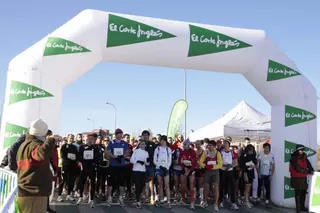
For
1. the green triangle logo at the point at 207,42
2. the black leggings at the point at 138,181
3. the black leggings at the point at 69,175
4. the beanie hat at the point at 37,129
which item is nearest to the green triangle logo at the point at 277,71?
the green triangle logo at the point at 207,42

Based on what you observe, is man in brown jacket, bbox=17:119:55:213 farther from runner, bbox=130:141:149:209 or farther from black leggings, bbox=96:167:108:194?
black leggings, bbox=96:167:108:194

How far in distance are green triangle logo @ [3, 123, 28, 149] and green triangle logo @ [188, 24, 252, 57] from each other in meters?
4.03

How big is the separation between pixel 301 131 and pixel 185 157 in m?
2.99

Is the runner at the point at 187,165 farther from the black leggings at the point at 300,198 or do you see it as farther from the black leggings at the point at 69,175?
the black leggings at the point at 69,175

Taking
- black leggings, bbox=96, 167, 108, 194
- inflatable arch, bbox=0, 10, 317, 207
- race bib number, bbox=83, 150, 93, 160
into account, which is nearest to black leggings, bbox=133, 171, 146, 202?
black leggings, bbox=96, 167, 108, 194

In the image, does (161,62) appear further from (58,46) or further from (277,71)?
(277,71)

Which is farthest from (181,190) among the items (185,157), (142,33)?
(142,33)

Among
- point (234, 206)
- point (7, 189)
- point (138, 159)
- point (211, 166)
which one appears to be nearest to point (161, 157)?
point (138, 159)

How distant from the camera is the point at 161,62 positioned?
9.14 m

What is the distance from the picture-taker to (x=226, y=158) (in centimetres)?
974

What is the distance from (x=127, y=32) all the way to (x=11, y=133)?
3.22 metres

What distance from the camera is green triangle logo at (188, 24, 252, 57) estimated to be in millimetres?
9039

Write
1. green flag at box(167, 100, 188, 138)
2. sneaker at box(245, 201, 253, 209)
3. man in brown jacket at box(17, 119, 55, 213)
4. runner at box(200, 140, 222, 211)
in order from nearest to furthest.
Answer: man in brown jacket at box(17, 119, 55, 213), runner at box(200, 140, 222, 211), sneaker at box(245, 201, 253, 209), green flag at box(167, 100, 188, 138)

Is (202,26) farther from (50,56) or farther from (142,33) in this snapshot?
(50,56)
